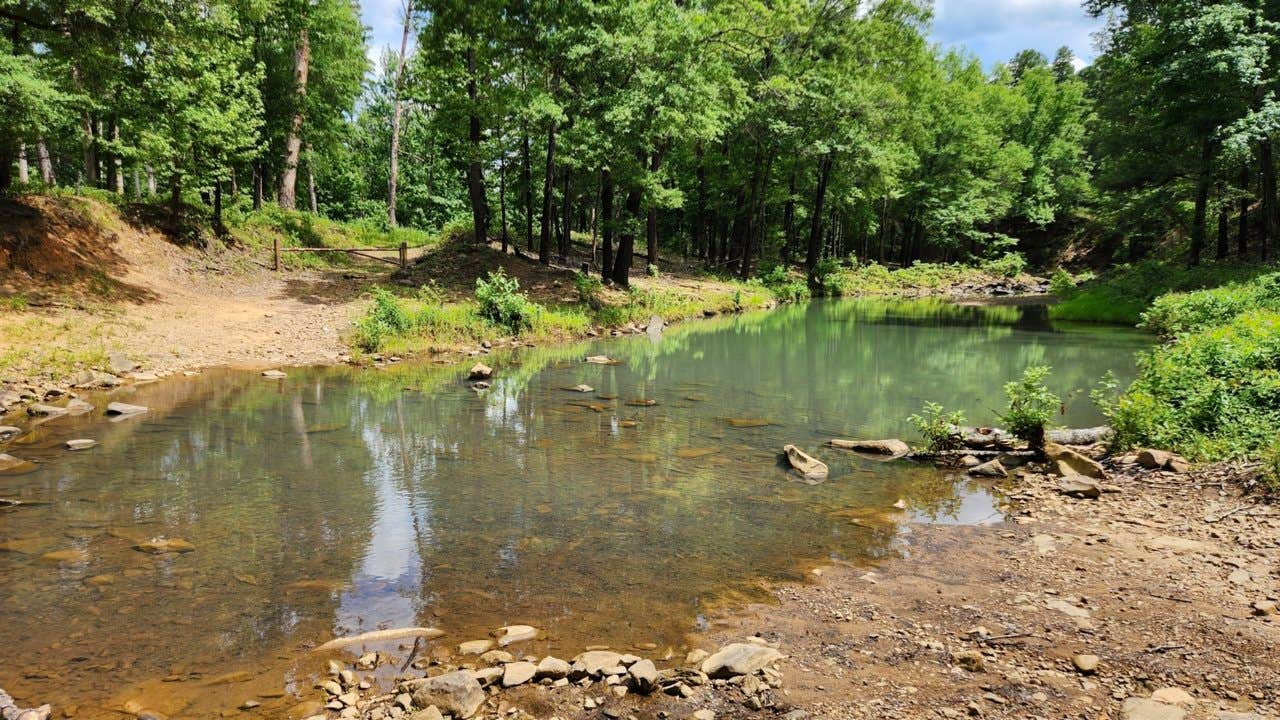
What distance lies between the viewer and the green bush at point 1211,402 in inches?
316

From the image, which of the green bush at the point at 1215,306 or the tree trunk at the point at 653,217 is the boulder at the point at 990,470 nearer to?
the green bush at the point at 1215,306

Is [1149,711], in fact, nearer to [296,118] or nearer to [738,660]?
[738,660]

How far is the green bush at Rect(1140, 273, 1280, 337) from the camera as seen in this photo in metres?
16.3

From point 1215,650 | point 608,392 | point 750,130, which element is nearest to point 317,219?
point 750,130

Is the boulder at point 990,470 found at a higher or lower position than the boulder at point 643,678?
higher

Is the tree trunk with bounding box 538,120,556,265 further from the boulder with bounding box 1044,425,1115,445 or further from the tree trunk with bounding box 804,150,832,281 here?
the boulder with bounding box 1044,425,1115,445

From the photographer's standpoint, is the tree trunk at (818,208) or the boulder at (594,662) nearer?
the boulder at (594,662)

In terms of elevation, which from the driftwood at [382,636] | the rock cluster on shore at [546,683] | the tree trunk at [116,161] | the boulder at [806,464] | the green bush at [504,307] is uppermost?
the tree trunk at [116,161]

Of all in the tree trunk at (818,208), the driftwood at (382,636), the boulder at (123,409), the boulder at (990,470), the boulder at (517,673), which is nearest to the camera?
the boulder at (517,673)

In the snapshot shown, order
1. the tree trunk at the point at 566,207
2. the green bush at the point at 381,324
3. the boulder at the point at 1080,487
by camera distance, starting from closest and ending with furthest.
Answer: the boulder at the point at 1080,487, the green bush at the point at 381,324, the tree trunk at the point at 566,207

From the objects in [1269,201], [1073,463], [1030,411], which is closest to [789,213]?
[1269,201]

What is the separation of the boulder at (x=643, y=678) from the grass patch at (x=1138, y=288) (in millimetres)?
25853

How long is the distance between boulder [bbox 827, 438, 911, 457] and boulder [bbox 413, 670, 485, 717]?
7240 mm

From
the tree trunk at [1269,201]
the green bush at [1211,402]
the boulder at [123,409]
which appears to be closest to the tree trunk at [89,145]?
the boulder at [123,409]
